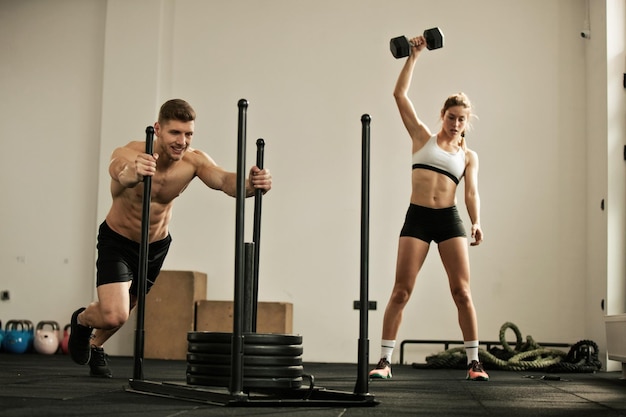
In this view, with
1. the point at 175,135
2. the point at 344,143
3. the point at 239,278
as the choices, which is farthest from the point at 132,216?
the point at 344,143

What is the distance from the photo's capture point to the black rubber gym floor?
246 centimetres

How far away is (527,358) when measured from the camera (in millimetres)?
5840

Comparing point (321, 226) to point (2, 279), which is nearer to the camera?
point (321, 226)

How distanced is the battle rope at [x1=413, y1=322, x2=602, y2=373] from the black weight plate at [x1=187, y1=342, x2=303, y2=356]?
2.98 m

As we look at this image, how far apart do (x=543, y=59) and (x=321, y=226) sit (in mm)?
2177

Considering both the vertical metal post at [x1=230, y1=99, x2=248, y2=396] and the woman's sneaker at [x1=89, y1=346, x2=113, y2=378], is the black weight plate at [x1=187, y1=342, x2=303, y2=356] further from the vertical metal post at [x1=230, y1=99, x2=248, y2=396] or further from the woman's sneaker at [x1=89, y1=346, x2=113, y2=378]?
the woman's sneaker at [x1=89, y1=346, x2=113, y2=378]

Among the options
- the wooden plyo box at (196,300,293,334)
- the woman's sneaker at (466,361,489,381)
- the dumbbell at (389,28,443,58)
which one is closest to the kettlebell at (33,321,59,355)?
the wooden plyo box at (196,300,293,334)

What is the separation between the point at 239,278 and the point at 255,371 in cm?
37

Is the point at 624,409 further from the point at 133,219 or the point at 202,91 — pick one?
the point at 202,91

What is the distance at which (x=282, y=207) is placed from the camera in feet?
22.7

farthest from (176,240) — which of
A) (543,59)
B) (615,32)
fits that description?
(615,32)

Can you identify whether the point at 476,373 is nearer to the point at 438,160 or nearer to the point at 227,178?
the point at 438,160

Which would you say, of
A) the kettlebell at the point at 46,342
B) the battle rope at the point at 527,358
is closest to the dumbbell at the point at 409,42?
the battle rope at the point at 527,358

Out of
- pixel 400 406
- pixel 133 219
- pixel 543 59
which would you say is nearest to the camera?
pixel 400 406
